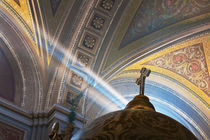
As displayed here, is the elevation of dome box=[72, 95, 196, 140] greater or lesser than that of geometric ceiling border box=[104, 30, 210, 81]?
lesser

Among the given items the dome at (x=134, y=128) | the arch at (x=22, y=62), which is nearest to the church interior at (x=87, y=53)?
the arch at (x=22, y=62)

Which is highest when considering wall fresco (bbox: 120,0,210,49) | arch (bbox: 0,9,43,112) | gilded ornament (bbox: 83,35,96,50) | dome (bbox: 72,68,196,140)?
wall fresco (bbox: 120,0,210,49)

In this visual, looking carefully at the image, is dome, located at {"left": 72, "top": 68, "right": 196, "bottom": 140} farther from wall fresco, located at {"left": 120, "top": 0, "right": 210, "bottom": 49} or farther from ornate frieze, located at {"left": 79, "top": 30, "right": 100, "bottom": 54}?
wall fresco, located at {"left": 120, "top": 0, "right": 210, "bottom": 49}

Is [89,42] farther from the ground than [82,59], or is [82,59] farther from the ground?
[89,42]

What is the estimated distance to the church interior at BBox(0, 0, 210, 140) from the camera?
6.74m

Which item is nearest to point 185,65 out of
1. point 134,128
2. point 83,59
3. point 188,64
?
point 188,64

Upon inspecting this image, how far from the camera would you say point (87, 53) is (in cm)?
744

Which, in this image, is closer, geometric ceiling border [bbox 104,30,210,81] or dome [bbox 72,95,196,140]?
dome [bbox 72,95,196,140]

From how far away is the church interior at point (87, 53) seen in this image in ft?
22.1

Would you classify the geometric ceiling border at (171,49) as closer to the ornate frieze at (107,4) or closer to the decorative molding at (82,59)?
the decorative molding at (82,59)

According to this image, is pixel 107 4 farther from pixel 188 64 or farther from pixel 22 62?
pixel 188 64

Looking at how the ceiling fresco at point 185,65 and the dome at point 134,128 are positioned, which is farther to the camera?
the ceiling fresco at point 185,65

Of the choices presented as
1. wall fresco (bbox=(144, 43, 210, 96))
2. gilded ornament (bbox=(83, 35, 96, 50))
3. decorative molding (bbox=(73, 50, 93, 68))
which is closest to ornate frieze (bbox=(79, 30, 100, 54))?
gilded ornament (bbox=(83, 35, 96, 50))

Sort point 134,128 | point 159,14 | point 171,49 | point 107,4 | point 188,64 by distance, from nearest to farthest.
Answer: point 134,128
point 107,4
point 159,14
point 171,49
point 188,64
